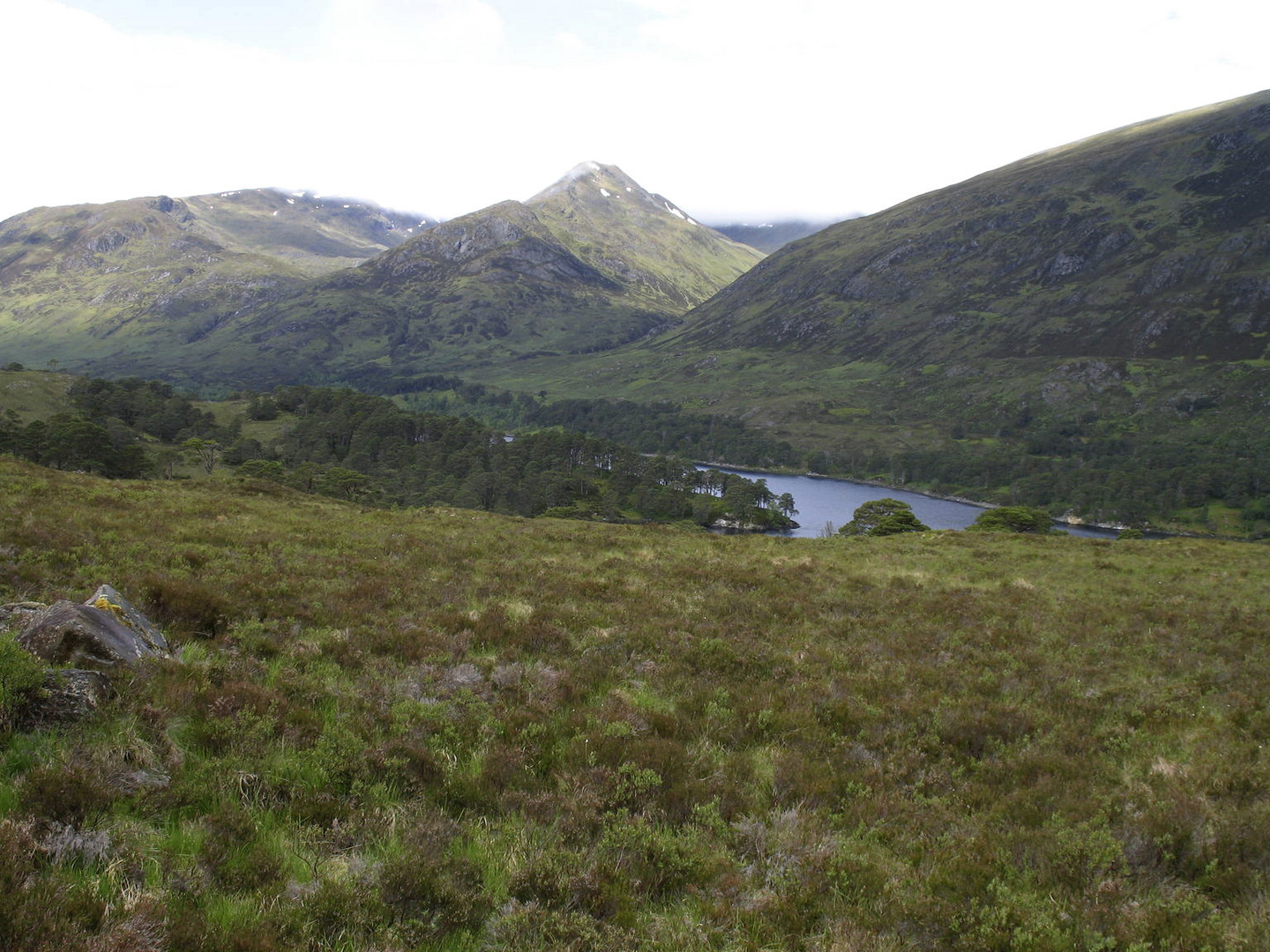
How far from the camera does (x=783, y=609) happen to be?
60.4 ft

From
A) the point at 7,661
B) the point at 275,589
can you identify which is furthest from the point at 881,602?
the point at 7,661

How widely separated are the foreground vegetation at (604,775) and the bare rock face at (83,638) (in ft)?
1.90

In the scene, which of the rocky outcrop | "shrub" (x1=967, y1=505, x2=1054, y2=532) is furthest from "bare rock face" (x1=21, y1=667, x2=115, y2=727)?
"shrub" (x1=967, y1=505, x2=1054, y2=532)

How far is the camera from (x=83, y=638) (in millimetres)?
8312

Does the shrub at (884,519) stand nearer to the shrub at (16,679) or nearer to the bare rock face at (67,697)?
the bare rock face at (67,697)

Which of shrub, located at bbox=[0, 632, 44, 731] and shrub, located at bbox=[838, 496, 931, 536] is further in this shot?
shrub, located at bbox=[838, 496, 931, 536]

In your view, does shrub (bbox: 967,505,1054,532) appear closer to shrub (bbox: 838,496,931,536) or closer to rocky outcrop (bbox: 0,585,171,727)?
shrub (bbox: 838,496,931,536)

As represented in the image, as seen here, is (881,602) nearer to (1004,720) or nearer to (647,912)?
(1004,720)

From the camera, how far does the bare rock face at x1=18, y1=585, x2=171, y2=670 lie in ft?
26.7

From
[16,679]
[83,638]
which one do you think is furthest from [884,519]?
[16,679]

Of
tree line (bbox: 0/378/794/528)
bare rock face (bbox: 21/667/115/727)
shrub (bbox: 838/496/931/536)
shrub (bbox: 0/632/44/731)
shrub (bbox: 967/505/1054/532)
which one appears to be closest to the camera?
shrub (bbox: 0/632/44/731)

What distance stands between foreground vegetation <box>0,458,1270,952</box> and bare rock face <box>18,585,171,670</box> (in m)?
0.58

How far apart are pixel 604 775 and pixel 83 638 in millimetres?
7047

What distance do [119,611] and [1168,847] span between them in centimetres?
1448
